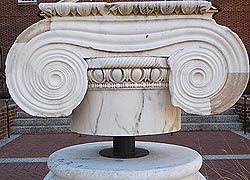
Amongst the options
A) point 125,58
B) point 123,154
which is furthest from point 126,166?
point 125,58

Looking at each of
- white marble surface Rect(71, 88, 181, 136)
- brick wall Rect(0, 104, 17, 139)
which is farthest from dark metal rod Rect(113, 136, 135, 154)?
brick wall Rect(0, 104, 17, 139)

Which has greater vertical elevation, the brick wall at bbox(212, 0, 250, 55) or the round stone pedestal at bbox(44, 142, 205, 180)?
the brick wall at bbox(212, 0, 250, 55)

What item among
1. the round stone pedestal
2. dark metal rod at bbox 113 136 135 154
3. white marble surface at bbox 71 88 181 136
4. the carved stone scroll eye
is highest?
the carved stone scroll eye

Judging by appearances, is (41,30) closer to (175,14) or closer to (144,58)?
(144,58)

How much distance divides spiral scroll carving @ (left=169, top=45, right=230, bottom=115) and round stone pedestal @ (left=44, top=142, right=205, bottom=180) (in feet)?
1.16

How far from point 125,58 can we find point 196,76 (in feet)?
1.31

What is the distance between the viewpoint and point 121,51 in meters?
2.21

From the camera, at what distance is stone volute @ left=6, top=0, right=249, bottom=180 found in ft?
7.20

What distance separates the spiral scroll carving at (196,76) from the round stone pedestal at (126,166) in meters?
0.35

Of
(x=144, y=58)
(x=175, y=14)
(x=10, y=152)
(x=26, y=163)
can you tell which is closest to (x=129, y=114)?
(x=144, y=58)

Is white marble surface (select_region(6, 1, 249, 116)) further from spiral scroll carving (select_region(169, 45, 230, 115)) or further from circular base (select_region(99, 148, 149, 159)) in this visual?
circular base (select_region(99, 148, 149, 159))

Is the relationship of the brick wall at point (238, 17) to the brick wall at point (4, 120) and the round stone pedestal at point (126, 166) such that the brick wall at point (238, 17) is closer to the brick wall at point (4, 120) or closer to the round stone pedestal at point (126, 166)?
the brick wall at point (4, 120)

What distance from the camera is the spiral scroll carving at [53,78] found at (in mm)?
2193

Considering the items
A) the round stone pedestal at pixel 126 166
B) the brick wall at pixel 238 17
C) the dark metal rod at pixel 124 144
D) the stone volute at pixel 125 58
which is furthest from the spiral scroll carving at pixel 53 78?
the brick wall at pixel 238 17
